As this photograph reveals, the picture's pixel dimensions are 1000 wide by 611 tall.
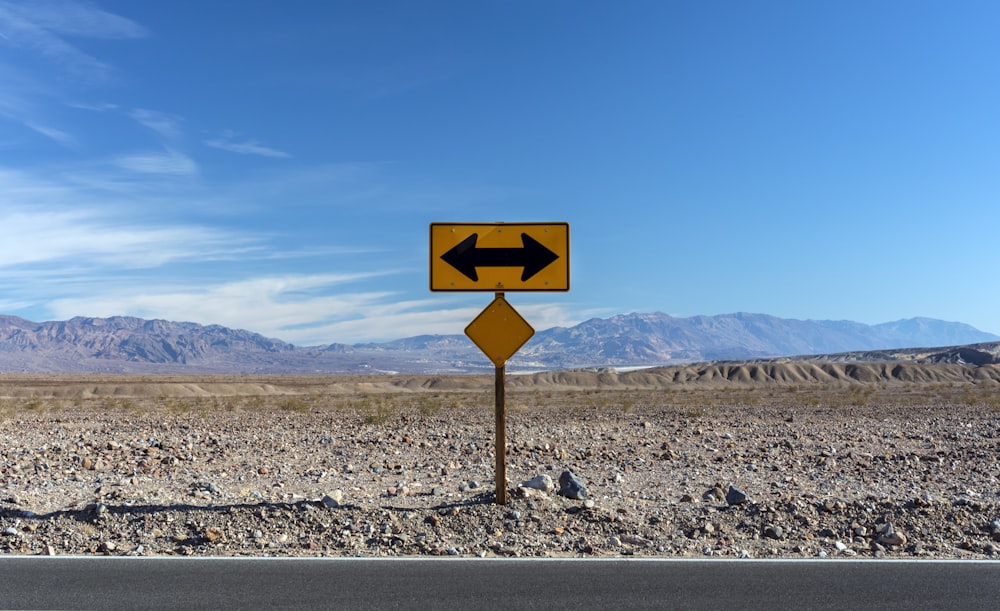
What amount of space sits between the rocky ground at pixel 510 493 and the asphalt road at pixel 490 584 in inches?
27.0

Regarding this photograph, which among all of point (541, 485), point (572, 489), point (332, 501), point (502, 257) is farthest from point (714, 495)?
point (332, 501)

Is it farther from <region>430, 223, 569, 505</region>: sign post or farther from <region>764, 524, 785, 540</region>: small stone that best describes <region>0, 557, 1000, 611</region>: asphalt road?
<region>430, 223, 569, 505</region>: sign post

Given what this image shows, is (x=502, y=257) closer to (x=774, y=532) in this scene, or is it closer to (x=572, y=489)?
(x=572, y=489)

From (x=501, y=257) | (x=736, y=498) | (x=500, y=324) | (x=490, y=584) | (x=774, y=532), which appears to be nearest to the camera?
(x=490, y=584)

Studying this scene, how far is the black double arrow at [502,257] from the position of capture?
373 inches

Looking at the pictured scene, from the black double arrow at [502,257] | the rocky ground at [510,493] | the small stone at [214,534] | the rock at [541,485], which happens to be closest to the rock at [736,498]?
the rocky ground at [510,493]

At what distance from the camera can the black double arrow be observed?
9469 mm

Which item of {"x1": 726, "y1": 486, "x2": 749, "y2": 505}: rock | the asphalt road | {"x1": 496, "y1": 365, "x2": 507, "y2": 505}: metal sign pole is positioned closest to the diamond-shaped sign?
{"x1": 496, "y1": 365, "x2": 507, "y2": 505}: metal sign pole

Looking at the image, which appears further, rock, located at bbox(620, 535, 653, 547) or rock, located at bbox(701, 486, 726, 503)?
rock, located at bbox(701, 486, 726, 503)

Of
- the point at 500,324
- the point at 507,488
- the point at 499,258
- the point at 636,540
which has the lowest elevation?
the point at 636,540

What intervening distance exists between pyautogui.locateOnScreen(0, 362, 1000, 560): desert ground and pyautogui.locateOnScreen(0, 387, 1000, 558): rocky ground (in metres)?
0.04

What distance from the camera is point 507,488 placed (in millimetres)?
10898

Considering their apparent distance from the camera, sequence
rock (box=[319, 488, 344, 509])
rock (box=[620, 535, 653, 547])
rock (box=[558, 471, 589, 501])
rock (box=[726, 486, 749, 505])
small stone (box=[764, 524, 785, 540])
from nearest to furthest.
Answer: rock (box=[620, 535, 653, 547]) → small stone (box=[764, 524, 785, 540]) → rock (box=[319, 488, 344, 509]) → rock (box=[726, 486, 749, 505]) → rock (box=[558, 471, 589, 501])

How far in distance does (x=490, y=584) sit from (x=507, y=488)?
13.6 feet
